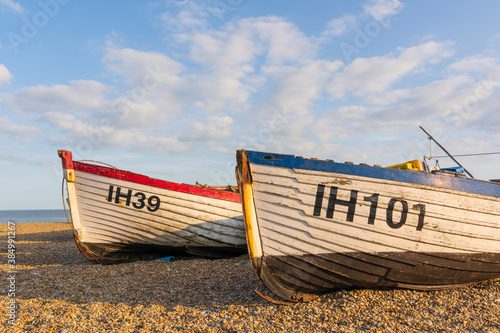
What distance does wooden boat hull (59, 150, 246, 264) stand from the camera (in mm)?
8312

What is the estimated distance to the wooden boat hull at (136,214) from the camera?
27.3ft

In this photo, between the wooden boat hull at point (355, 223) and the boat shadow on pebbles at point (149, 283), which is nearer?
the wooden boat hull at point (355, 223)

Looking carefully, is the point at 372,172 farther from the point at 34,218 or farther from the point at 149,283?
the point at 34,218

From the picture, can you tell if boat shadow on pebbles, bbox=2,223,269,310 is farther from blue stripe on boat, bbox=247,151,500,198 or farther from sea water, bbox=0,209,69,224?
sea water, bbox=0,209,69,224

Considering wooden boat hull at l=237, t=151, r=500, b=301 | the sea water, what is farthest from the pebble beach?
the sea water

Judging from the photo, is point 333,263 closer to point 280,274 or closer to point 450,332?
point 280,274

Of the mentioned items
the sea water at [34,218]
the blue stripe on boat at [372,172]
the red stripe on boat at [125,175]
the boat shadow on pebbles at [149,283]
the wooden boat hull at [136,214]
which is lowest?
the sea water at [34,218]

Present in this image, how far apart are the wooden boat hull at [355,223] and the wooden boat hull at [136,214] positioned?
3.87 metres

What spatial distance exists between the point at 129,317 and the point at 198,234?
393 centimetres

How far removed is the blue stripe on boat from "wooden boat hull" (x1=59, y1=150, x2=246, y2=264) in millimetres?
4009

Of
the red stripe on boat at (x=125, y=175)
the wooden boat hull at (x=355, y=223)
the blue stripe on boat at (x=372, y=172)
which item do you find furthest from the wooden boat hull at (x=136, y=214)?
the blue stripe on boat at (x=372, y=172)

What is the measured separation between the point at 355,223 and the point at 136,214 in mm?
5826

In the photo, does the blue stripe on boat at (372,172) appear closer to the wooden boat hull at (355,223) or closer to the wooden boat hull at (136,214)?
the wooden boat hull at (355,223)

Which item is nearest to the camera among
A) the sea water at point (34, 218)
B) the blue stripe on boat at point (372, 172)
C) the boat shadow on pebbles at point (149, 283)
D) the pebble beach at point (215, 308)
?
the pebble beach at point (215, 308)
